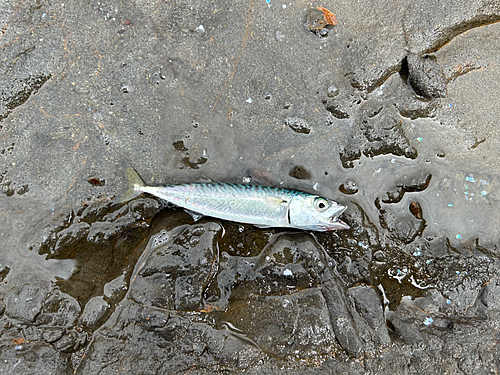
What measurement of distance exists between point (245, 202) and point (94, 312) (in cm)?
209

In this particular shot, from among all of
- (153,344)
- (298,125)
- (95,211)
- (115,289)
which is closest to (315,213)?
(298,125)

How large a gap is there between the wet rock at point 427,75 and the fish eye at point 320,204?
1.80 m

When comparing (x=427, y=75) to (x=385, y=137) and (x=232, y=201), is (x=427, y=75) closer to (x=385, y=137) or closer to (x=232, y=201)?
(x=385, y=137)

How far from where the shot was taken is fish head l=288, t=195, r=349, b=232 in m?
3.11

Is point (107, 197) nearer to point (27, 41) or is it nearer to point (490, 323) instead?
point (27, 41)

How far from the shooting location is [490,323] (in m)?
3.11

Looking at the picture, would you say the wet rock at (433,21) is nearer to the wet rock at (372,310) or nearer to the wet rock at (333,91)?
the wet rock at (333,91)

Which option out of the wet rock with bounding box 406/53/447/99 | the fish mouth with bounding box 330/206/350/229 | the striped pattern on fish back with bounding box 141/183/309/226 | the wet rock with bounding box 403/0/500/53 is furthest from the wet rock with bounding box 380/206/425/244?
the wet rock with bounding box 403/0/500/53

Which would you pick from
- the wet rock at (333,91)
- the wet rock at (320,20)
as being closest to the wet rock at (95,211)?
the wet rock at (333,91)

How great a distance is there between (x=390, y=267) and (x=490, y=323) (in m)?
1.17

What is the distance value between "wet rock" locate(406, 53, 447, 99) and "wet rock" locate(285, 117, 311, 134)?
1.36m

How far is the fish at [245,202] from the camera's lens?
3.17m

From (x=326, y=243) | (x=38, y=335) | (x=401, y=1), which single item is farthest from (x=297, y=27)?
(x=38, y=335)

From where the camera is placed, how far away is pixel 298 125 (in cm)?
340
